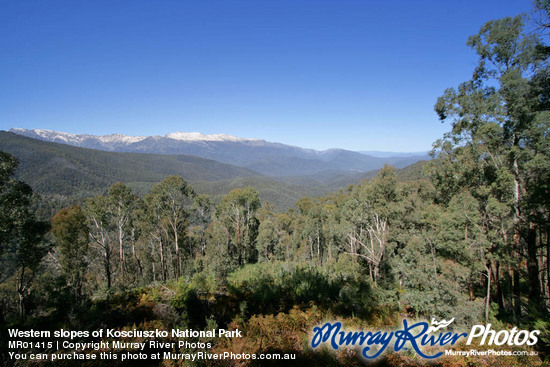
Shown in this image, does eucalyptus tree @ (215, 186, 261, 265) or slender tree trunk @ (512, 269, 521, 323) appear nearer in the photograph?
slender tree trunk @ (512, 269, 521, 323)

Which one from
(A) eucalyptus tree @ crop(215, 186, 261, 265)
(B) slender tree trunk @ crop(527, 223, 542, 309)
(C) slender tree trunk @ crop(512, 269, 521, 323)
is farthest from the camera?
(A) eucalyptus tree @ crop(215, 186, 261, 265)

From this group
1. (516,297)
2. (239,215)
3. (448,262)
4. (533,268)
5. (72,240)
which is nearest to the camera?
(533,268)

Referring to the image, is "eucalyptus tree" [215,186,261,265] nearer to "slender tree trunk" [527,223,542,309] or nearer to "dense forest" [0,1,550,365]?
"dense forest" [0,1,550,365]

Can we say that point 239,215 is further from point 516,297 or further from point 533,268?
point 533,268

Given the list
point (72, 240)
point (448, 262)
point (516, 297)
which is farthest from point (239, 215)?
point (516, 297)

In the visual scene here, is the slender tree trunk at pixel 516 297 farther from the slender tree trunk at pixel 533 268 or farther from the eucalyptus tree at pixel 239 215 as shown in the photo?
the eucalyptus tree at pixel 239 215

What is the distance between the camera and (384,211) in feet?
56.9

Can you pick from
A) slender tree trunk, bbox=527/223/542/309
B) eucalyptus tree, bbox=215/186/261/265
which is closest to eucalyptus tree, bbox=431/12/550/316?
slender tree trunk, bbox=527/223/542/309

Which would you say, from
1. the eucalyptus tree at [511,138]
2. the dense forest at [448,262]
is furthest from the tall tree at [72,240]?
the eucalyptus tree at [511,138]

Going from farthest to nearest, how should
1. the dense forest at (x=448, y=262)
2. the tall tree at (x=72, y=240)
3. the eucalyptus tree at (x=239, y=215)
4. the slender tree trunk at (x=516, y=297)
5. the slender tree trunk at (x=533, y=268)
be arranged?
the eucalyptus tree at (x=239, y=215)
the tall tree at (x=72, y=240)
the slender tree trunk at (x=516, y=297)
the slender tree trunk at (x=533, y=268)
the dense forest at (x=448, y=262)

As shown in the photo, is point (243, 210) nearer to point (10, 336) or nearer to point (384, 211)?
point (384, 211)

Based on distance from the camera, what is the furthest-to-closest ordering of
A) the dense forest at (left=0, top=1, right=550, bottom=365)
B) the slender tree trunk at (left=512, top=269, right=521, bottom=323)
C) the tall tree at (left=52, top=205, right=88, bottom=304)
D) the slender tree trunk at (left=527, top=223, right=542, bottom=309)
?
the tall tree at (left=52, top=205, right=88, bottom=304) → the slender tree trunk at (left=512, top=269, right=521, bottom=323) → the slender tree trunk at (left=527, top=223, right=542, bottom=309) → the dense forest at (left=0, top=1, right=550, bottom=365)

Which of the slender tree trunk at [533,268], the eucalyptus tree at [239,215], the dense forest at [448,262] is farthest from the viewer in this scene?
the eucalyptus tree at [239,215]

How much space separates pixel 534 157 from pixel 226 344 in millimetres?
12513
